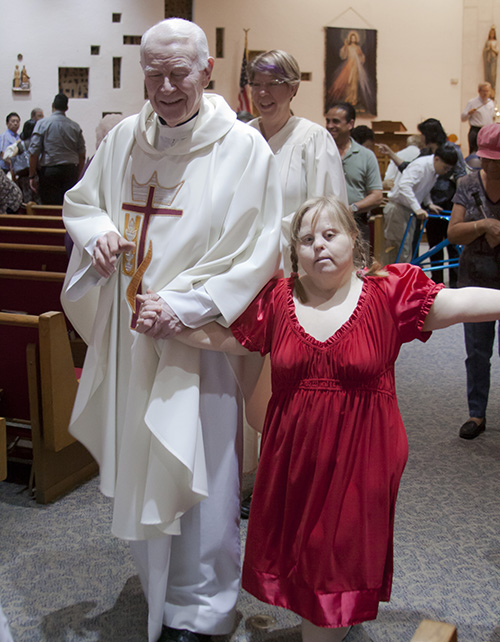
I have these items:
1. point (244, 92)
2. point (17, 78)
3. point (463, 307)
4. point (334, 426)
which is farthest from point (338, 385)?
point (17, 78)

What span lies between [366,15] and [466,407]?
11.6 metres

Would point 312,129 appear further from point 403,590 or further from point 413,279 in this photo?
point 403,590

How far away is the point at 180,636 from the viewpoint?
2221 mm

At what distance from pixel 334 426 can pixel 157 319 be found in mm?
539

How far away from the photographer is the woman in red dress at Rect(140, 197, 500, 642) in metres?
1.89

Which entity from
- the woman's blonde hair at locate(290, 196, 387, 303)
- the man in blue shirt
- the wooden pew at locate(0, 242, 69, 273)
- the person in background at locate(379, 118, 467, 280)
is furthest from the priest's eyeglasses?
the man in blue shirt

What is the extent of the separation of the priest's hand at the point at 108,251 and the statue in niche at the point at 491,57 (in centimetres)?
1392

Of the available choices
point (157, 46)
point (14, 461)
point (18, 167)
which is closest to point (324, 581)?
point (157, 46)

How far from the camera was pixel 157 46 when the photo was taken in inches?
77.5

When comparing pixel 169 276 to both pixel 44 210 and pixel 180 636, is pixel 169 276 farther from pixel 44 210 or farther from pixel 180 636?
pixel 44 210

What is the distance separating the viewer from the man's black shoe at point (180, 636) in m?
2.22

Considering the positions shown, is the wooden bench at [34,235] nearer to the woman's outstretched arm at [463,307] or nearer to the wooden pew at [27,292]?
the wooden pew at [27,292]

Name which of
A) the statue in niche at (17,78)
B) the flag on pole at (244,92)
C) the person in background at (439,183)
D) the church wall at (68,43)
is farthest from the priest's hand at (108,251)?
the statue in niche at (17,78)

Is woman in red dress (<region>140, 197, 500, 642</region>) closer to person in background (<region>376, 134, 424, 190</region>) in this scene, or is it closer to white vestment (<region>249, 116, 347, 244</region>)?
white vestment (<region>249, 116, 347, 244</region>)
